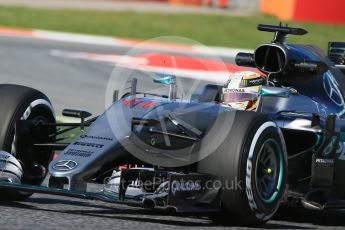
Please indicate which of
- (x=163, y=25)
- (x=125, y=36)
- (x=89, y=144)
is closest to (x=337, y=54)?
(x=89, y=144)

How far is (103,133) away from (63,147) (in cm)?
47

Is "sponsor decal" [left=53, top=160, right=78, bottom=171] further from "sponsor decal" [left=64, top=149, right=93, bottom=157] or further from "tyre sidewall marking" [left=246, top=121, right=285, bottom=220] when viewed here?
"tyre sidewall marking" [left=246, top=121, right=285, bottom=220]

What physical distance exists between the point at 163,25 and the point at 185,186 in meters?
21.3

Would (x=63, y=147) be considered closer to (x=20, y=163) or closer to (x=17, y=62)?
(x=20, y=163)

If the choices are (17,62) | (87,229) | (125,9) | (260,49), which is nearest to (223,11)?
(125,9)

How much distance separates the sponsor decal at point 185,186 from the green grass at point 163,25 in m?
18.1

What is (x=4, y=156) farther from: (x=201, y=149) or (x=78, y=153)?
(x=201, y=149)

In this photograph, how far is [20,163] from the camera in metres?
7.16

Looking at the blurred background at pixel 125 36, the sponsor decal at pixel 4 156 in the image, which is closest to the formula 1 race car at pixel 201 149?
the sponsor decal at pixel 4 156

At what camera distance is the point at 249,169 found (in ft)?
21.0

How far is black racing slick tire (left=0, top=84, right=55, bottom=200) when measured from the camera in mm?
7102

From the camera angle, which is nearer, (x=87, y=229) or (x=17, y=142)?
(x=87, y=229)

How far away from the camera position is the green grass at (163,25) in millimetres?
25688

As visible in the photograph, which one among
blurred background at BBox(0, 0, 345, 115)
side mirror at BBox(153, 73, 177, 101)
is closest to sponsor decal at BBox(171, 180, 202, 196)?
side mirror at BBox(153, 73, 177, 101)
